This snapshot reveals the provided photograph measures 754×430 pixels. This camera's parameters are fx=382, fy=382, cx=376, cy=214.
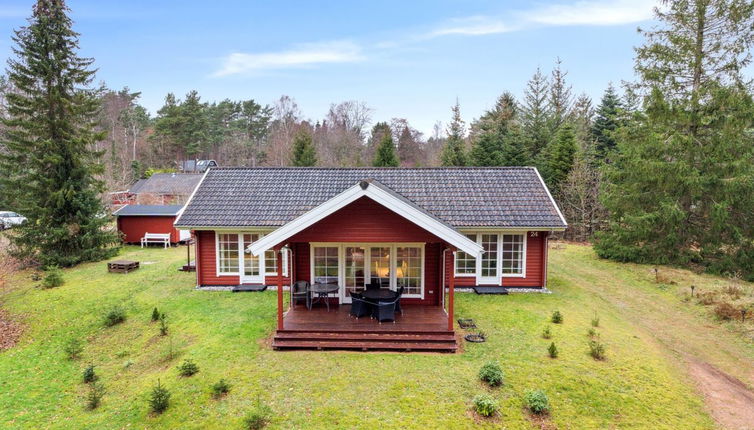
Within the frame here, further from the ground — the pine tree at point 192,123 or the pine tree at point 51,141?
the pine tree at point 192,123

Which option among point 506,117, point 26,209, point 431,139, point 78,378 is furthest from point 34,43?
point 431,139

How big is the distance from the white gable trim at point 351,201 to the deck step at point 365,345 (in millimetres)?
2277

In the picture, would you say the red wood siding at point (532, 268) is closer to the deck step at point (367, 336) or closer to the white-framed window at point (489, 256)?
the white-framed window at point (489, 256)

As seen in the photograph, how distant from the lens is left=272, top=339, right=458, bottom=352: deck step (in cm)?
905

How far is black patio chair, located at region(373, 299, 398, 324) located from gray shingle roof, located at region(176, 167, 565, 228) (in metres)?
4.73

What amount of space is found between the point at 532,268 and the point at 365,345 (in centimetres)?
784

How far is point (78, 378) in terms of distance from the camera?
8.88 metres

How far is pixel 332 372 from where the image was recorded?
8.09 metres

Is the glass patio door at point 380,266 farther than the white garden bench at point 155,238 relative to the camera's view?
No

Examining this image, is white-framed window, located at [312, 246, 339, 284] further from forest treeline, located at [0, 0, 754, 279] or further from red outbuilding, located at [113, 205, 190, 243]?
red outbuilding, located at [113, 205, 190, 243]

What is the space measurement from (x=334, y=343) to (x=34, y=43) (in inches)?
825

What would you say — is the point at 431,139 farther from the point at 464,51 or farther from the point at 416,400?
the point at 416,400

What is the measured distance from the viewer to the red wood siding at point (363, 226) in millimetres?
9758

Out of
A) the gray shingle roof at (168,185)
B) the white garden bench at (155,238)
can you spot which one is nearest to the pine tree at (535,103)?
the white garden bench at (155,238)
